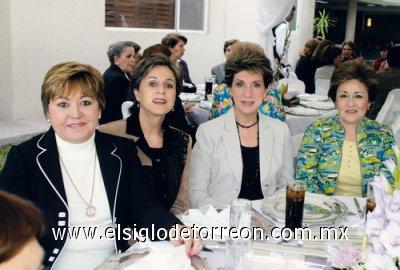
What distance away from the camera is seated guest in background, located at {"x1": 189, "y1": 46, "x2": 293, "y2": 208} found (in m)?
2.44

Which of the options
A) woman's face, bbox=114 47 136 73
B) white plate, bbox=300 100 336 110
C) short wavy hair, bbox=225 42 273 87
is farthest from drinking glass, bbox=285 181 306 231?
woman's face, bbox=114 47 136 73

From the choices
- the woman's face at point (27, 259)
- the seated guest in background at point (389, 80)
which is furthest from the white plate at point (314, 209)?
the seated guest in background at point (389, 80)

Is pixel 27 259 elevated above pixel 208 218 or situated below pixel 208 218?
above

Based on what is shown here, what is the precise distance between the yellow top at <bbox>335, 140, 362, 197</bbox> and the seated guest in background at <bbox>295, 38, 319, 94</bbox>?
436 cm

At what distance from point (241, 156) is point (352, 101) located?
672 millimetres

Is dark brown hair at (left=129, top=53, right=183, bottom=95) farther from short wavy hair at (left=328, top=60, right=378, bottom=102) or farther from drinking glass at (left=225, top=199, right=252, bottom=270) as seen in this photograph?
drinking glass at (left=225, top=199, right=252, bottom=270)

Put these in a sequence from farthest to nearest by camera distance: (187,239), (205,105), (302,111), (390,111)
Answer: (205,105), (302,111), (390,111), (187,239)

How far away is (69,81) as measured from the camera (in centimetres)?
188

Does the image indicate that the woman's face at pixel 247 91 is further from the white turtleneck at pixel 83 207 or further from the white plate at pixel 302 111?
the white plate at pixel 302 111

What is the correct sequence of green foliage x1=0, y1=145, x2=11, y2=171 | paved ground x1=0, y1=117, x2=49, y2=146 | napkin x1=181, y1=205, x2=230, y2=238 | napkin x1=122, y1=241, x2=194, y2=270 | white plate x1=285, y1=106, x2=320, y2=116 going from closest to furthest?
napkin x1=122, y1=241, x2=194, y2=270 → napkin x1=181, y1=205, x2=230, y2=238 → white plate x1=285, y1=106, x2=320, y2=116 → green foliage x1=0, y1=145, x2=11, y2=171 → paved ground x1=0, y1=117, x2=49, y2=146

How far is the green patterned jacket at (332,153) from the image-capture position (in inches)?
98.7

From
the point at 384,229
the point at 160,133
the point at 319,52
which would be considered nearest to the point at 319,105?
the point at 319,52

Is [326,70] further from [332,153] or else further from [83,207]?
[83,207]

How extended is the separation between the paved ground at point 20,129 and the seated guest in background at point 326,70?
11.2ft
